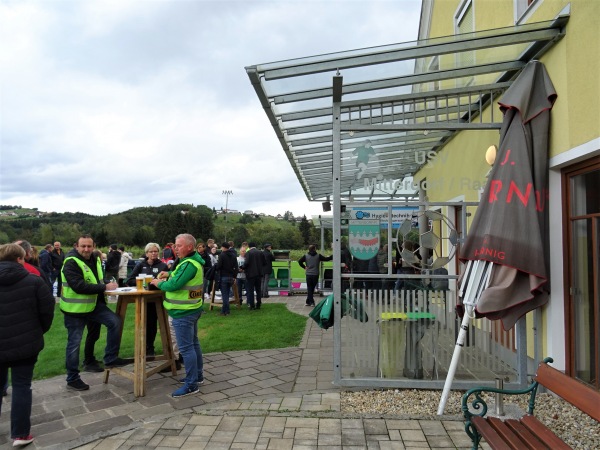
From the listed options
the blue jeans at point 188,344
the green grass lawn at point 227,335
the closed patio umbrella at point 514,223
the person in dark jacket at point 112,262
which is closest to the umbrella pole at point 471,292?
the closed patio umbrella at point 514,223

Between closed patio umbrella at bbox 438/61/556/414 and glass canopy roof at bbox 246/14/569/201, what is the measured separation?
40 centimetres

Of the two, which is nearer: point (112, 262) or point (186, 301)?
point (186, 301)

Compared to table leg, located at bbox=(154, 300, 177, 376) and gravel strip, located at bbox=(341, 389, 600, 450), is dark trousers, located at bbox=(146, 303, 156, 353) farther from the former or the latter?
gravel strip, located at bbox=(341, 389, 600, 450)

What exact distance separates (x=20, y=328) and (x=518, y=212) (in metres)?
4.41

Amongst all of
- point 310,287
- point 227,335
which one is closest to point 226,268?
point 310,287

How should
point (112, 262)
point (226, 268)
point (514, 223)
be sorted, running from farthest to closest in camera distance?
point (112, 262)
point (226, 268)
point (514, 223)

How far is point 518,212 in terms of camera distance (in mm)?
4047

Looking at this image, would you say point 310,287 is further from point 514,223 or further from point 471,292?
point 514,223

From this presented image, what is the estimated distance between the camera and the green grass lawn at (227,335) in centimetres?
634

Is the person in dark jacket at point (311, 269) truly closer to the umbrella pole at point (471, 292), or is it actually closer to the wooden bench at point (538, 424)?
the umbrella pole at point (471, 292)

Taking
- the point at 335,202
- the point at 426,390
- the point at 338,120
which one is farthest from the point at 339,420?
the point at 338,120

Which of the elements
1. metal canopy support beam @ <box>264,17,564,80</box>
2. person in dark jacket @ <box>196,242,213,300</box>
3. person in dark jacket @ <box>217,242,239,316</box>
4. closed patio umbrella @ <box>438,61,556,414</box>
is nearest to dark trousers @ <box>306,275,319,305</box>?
person in dark jacket @ <box>217,242,239,316</box>

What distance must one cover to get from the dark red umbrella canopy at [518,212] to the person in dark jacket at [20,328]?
3.87 m

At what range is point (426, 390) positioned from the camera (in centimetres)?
468
